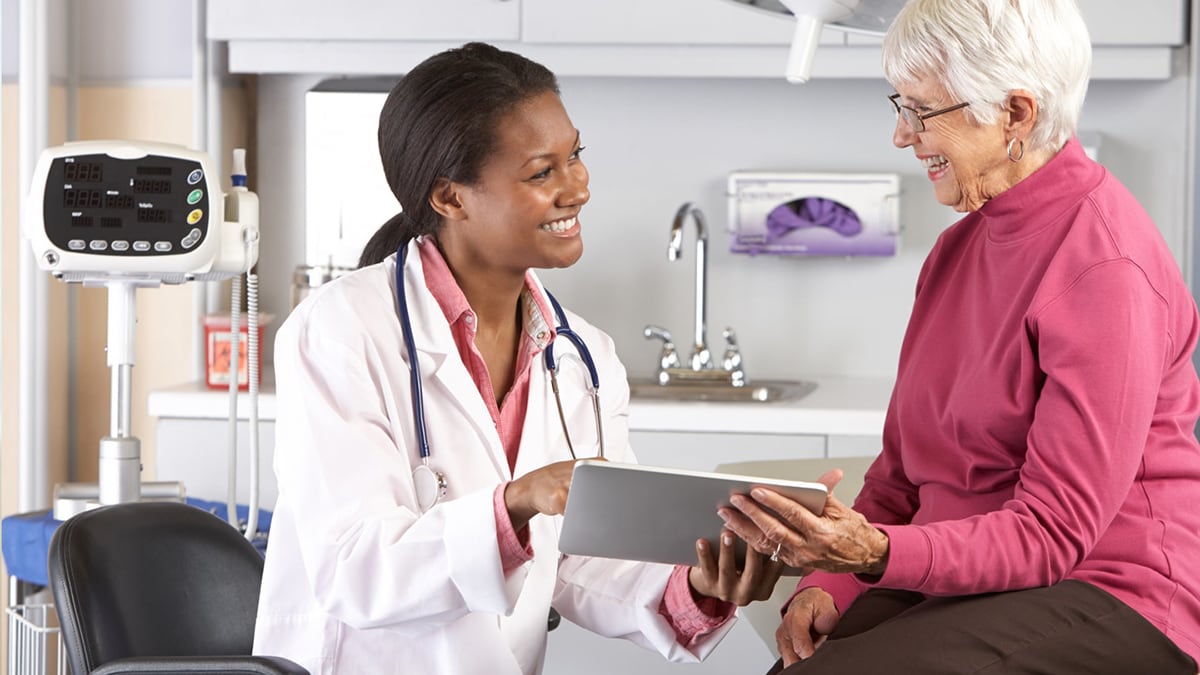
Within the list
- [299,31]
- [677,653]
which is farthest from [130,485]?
[299,31]

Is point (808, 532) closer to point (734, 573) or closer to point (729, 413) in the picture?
point (734, 573)

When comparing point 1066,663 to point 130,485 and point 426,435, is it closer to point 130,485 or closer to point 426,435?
point 426,435

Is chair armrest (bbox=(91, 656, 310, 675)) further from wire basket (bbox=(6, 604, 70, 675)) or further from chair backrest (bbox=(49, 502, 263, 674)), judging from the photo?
wire basket (bbox=(6, 604, 70, 675))

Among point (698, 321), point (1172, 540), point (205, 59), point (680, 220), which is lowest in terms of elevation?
point (1172, 540)

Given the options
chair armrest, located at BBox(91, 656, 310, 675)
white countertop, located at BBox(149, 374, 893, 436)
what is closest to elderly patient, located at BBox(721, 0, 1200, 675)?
chair armrest, located at BBox(91, 656, 310, 675)

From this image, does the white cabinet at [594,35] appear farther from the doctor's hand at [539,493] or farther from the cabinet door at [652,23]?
the doctor's hand at [539,493]

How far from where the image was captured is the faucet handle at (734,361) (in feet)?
10.2

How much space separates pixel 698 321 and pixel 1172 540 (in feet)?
6.32

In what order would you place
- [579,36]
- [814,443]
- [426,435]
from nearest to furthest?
1. [426,435]
2. [814,443]
3. [579,36]

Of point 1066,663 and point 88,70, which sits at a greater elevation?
point 88,70

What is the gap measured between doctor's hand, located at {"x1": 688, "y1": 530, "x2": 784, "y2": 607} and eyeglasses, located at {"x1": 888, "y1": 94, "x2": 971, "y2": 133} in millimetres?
455

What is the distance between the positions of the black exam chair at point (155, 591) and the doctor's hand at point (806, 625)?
20.5 inches

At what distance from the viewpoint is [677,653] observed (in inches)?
62.6

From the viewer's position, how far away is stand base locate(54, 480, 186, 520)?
7.19ft
